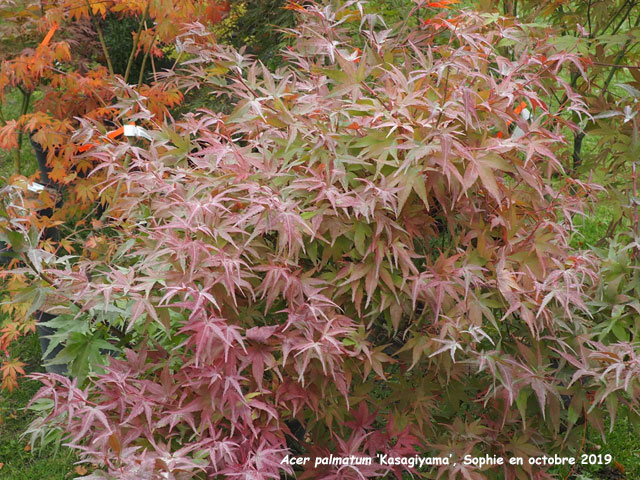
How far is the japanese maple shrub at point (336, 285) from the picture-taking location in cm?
174

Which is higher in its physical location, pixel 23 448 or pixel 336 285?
pixel 336 285

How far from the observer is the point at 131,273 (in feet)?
6.07

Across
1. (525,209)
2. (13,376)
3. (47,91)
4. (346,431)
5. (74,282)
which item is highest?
(525,209)

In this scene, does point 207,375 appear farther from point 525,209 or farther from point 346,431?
point 525,209

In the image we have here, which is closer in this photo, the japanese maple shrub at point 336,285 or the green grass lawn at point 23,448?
the japanese maple shrub at point 336,285

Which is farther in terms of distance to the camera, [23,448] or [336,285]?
[23,448]

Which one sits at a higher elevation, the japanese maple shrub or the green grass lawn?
the japanese maple shrub

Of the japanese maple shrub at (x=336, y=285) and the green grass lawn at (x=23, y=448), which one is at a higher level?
the japanese maple shrub at (x=336, y=285)

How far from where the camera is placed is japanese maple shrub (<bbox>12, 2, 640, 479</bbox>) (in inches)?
68.4

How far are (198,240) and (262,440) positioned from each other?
1.88 ft

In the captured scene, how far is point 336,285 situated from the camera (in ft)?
6.18

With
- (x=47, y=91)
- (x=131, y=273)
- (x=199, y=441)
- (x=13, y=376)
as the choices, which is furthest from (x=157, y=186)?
(x=13, y=376)

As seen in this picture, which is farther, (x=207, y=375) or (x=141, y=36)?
(x=141, y=36)

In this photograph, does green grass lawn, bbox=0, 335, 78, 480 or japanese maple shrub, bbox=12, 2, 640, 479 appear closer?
japanese maple shrub, bbox=12, 2, 640, 479
